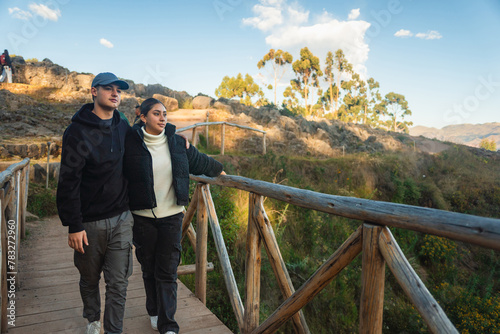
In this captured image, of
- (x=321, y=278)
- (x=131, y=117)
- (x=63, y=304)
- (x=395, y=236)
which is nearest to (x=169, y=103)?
(x=131, y=117)

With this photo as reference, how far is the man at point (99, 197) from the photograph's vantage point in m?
1.90

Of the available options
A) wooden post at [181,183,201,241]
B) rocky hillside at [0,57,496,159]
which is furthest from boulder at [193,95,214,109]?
wooden post at [181,183,201,241]

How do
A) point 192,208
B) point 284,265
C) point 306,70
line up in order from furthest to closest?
point 306,70, point 192,208, point 284,265

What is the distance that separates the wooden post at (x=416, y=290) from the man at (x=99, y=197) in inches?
65.5

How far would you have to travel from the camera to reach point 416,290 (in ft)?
3.98

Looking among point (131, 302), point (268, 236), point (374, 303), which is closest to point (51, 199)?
point (131, 302)

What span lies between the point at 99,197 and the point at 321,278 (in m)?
1.47

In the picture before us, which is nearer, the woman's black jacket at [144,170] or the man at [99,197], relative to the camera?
the man at [99,197]

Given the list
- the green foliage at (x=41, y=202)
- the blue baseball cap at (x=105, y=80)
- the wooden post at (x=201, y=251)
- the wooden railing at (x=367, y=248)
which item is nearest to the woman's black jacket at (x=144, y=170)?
the blue baseball cap at (x=105, y=80)

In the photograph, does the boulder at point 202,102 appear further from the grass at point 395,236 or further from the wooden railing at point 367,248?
the wooden railing at point 367,248

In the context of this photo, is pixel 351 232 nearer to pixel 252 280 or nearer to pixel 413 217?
pixel 252 280

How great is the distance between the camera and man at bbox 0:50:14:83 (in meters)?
19.7

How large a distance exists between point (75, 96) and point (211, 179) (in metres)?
22.0

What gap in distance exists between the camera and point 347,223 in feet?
28.5
